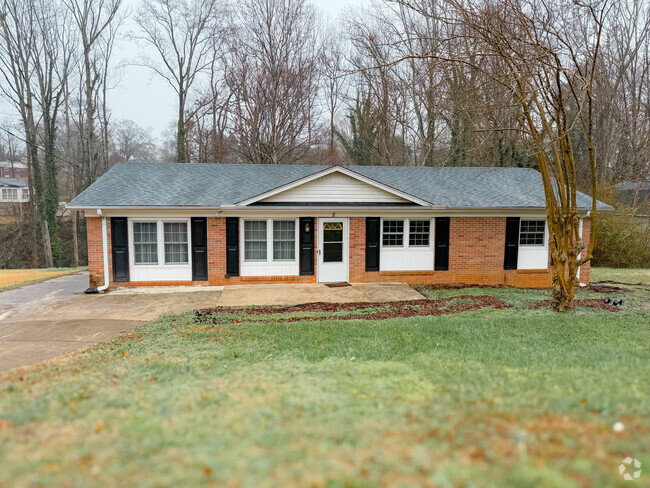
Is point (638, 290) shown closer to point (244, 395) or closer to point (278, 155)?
point (244, 395)

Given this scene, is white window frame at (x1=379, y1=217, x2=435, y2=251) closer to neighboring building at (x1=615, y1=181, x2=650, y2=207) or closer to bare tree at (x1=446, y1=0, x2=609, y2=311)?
bare tree at (x1=446, y1=0, x2=609, y2=311)

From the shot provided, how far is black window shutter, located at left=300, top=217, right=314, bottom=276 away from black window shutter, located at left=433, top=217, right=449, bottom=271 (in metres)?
3.84

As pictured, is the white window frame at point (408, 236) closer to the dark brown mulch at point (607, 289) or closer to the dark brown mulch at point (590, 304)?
the dark brown mulch at point (590, 304)

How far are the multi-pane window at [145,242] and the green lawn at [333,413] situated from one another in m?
5.49

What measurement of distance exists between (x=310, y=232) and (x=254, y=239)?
65.3 inches

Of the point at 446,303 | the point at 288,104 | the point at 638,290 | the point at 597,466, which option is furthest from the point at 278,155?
the point at 597,466

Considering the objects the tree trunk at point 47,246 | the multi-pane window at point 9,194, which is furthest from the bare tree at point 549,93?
the multi-pane window at point 9,194

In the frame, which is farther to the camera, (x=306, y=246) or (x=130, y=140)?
(x=130, y=140)

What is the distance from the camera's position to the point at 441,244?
1270cm

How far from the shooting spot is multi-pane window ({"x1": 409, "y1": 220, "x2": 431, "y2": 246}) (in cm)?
1272

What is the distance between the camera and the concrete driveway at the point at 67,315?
675 cm

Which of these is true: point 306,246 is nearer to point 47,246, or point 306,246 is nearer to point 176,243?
point 176,243

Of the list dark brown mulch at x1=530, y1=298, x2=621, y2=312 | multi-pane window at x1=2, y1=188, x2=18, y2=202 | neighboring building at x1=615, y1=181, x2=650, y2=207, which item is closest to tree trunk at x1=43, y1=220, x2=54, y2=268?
multi-pane window at x1=2, y1=188, x2=18, y2=202

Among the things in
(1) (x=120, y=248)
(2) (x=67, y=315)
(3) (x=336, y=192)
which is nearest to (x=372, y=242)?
(3) (x=336, y=192)
